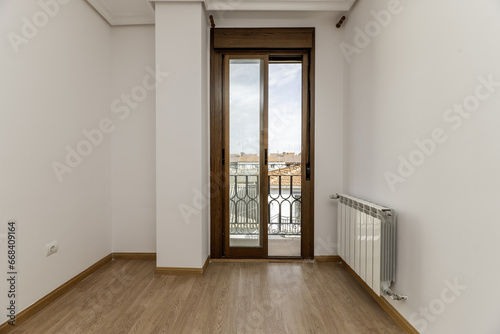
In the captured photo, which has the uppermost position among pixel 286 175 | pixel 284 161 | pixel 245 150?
pixel 245 150

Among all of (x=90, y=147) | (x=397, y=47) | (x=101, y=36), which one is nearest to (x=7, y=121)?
(x=90, y=147)

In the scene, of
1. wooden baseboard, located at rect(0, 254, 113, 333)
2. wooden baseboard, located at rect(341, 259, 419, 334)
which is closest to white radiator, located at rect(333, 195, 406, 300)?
wooden baseboard, located at rect(341, 259, 419, 334)

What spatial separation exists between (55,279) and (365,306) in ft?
8.26

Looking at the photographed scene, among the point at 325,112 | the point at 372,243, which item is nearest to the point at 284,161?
the point at 325,112

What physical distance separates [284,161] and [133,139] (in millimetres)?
1966

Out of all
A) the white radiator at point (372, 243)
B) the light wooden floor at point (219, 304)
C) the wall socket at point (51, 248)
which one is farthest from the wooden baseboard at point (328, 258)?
the wall socket at point (51, 248)

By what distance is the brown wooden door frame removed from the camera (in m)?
2.90

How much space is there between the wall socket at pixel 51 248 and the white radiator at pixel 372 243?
253 centimetres

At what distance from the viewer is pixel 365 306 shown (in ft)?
6.69

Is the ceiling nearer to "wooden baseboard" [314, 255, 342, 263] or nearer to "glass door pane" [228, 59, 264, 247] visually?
"glass door pane" [228, 59, 264, 247]

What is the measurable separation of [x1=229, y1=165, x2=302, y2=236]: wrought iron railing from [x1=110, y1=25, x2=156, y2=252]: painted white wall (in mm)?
949

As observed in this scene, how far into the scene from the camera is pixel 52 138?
7.00ft

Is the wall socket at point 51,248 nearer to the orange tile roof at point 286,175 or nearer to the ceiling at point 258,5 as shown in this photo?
the ceiling at point 258,5

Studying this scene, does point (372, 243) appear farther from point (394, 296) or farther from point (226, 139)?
point (226, 139)
